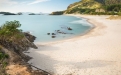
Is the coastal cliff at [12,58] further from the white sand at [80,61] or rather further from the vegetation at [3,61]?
the white sand at [80,61]

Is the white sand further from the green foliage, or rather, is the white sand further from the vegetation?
the green foliage

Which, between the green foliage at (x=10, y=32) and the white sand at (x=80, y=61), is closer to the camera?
the white sand at (x=80, y=61)

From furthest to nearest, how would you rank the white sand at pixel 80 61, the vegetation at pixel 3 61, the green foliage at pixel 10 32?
the green foliage at pixel 10 32 → the white sand at pixel 80 61 → the vegetation at pixel 3 61

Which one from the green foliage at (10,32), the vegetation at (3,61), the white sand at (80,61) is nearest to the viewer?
the vegetation at (3,61)

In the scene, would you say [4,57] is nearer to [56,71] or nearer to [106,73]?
[56,71]

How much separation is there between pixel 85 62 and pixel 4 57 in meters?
10.2

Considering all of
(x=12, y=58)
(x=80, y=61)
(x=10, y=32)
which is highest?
(x=10, y=32)

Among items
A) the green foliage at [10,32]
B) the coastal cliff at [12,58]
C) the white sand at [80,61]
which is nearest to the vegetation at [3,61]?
the coastal cliff at [12,58]

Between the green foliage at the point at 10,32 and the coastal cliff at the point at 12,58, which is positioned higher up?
the green foliage at the point at 10,32

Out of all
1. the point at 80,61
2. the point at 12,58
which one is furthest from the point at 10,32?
the point at 80,61

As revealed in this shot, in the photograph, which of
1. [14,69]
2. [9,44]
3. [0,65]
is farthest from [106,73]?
[9,44]

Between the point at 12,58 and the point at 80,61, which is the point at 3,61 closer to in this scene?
the point at 12,58

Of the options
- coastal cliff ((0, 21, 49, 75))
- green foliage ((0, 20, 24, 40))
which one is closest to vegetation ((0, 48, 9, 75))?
coastal cliff ((0, 21, 49, 75))

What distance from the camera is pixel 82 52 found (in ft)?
86.6
